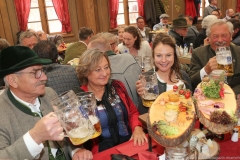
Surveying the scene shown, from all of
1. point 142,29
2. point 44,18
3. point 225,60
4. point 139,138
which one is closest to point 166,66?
point 225,60

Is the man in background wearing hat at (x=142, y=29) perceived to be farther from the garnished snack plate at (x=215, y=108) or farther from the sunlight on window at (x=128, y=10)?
the garnished snack plate at (x=215, y=108)

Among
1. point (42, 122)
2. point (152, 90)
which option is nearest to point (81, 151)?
point (42, 122)

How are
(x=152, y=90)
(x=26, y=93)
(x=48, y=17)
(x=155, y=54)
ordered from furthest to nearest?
1. (x=48, y=17)
2. (x=155, y=54)
3. (x=152, y=90)
4. (x=26, y=93)

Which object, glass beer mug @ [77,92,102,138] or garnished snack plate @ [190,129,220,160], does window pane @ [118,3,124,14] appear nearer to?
glass beer mug @ [77,92,102,138]

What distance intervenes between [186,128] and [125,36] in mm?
3070

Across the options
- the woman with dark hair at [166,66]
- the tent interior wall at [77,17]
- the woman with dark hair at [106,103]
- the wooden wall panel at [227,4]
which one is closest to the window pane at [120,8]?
the tent interior wall at [77,17]

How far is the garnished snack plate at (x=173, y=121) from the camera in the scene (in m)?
1.07

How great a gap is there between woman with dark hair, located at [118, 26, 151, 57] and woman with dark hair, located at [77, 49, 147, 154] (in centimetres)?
214

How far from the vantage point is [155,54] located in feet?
6.78

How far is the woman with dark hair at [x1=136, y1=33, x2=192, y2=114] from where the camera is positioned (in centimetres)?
202

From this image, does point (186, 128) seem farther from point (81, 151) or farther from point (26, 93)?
point (26, 93)

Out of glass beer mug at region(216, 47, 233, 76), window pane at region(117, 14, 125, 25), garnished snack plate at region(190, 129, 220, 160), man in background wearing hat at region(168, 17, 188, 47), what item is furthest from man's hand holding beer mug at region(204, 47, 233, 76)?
window pane at region(117, 14, 125, 25)

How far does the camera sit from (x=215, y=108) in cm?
125

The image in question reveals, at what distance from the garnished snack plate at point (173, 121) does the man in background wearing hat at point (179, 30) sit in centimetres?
392
